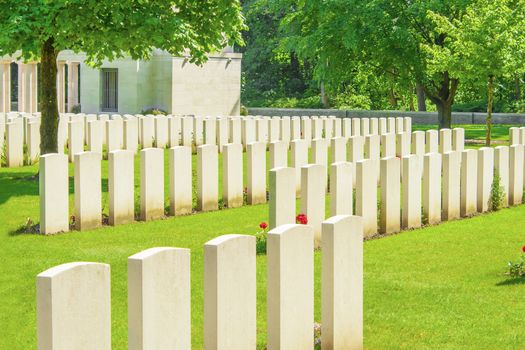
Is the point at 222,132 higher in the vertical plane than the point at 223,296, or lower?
higher

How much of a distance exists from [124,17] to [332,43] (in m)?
16.2

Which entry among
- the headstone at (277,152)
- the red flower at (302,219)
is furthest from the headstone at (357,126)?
the red flower at (302,219)

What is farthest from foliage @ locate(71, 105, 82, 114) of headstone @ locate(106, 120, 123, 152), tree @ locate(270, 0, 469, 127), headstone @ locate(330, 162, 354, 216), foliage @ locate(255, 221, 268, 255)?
headstone @ locate(330, 162, 354, 216)

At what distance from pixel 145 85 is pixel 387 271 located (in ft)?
94.4

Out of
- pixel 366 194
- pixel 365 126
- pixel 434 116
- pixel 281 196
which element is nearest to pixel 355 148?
pixel 366 194

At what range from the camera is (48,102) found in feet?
60.3

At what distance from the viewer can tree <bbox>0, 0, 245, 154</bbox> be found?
54.9 feet

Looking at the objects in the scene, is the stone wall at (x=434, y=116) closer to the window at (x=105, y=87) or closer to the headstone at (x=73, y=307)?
the window at (x=105, y=87)

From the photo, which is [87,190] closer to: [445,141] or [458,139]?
[445,141]

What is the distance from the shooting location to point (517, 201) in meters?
16.3

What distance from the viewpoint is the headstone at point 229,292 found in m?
5.91

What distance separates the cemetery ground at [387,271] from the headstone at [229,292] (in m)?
1.53

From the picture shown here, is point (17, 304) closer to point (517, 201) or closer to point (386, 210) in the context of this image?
point (386, 210)

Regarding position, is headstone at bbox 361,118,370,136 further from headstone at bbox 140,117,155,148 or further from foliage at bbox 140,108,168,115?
foliage at bbox 140,108,168,115
